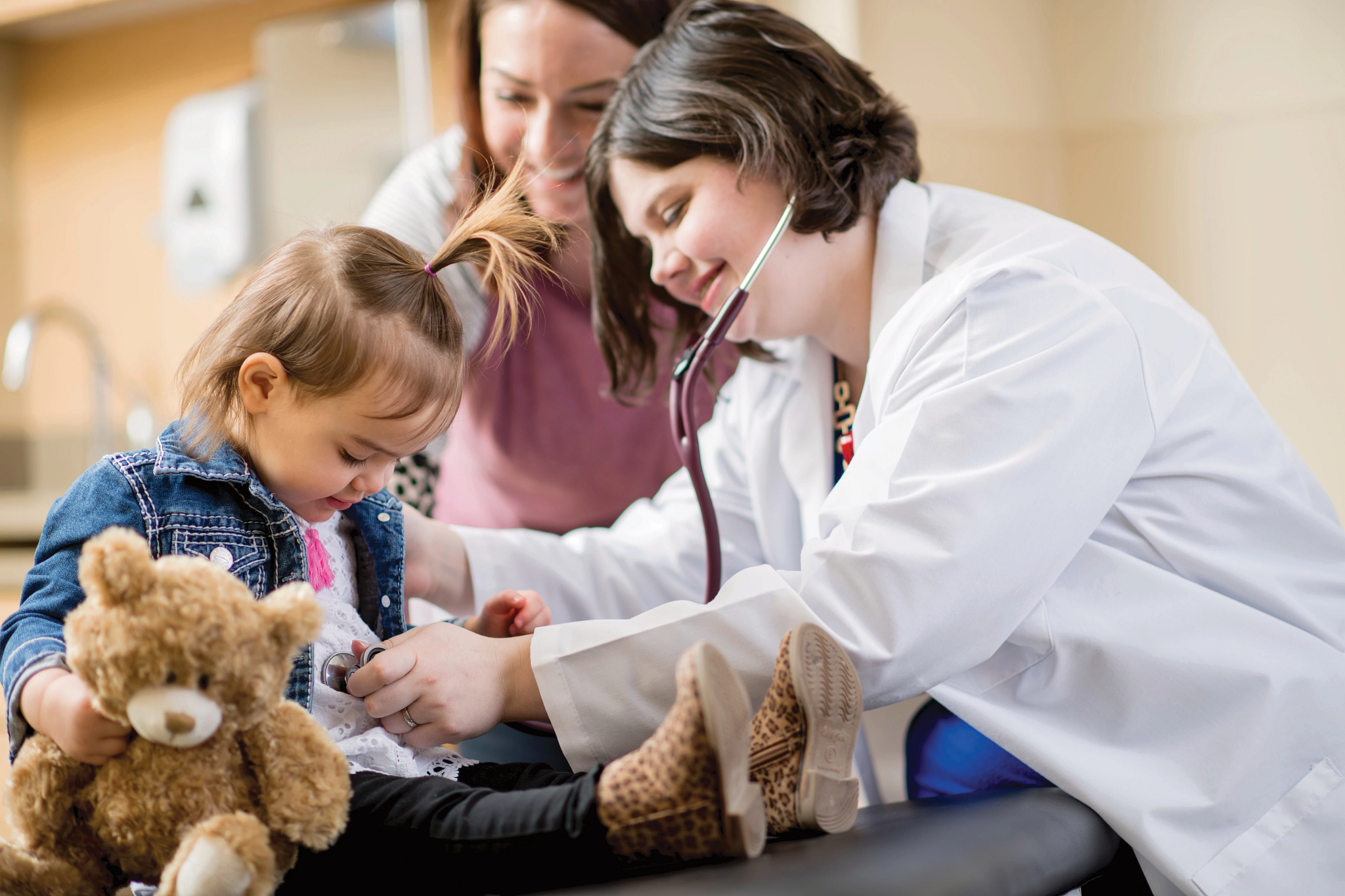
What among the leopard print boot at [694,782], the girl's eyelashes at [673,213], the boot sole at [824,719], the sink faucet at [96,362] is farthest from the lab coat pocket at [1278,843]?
the sink faucet at [96,362]

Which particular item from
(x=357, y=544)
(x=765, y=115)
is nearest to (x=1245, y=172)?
(x=765, y=115)

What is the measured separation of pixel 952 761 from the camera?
1.14 metres

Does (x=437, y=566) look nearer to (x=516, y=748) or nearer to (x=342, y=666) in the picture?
(x=516, y=748)

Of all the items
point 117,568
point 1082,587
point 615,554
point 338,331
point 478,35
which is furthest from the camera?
point 478,35

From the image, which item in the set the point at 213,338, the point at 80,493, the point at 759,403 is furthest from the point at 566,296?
the point at 80,493

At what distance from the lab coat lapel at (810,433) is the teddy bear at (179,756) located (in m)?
0.73

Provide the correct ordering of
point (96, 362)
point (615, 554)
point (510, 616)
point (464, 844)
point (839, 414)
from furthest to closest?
point (96, 362) → point (615, 554) → point (839, 414) → point (510, 616) → point (464, 844)

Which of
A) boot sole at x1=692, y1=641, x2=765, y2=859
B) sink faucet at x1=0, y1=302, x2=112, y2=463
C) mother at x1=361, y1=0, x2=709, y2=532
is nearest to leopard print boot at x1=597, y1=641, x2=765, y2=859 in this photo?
boot sole at x1=692, y1=641, x2=765, y2=859

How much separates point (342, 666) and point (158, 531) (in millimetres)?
187

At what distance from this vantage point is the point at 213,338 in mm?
898

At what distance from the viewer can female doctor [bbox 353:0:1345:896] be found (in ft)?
2.96

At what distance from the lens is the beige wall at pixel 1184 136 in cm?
165

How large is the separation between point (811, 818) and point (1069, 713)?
0.30 meters

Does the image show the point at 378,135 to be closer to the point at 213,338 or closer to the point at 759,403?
the point at 759,403
